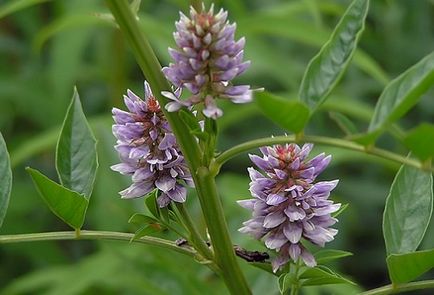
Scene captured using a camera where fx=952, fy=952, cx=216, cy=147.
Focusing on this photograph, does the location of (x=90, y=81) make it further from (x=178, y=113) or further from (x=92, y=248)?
(x=178, y=113)

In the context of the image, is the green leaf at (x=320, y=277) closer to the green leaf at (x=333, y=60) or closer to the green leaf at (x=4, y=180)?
the green leaf at (x=333, y=60)

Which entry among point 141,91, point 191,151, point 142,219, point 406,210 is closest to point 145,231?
point 142,219

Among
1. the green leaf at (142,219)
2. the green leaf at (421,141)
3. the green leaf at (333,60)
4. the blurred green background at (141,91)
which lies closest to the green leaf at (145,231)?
the green leaf at (142,219)

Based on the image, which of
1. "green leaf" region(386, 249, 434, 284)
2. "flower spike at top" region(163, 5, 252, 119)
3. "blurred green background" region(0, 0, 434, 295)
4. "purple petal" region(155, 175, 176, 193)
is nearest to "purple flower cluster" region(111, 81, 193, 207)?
"purple petal" region(155, 175, 176, 193)

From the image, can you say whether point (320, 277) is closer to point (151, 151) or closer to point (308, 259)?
point (308, 259)

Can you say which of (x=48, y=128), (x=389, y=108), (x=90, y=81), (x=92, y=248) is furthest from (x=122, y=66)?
(x=389, y=108)
